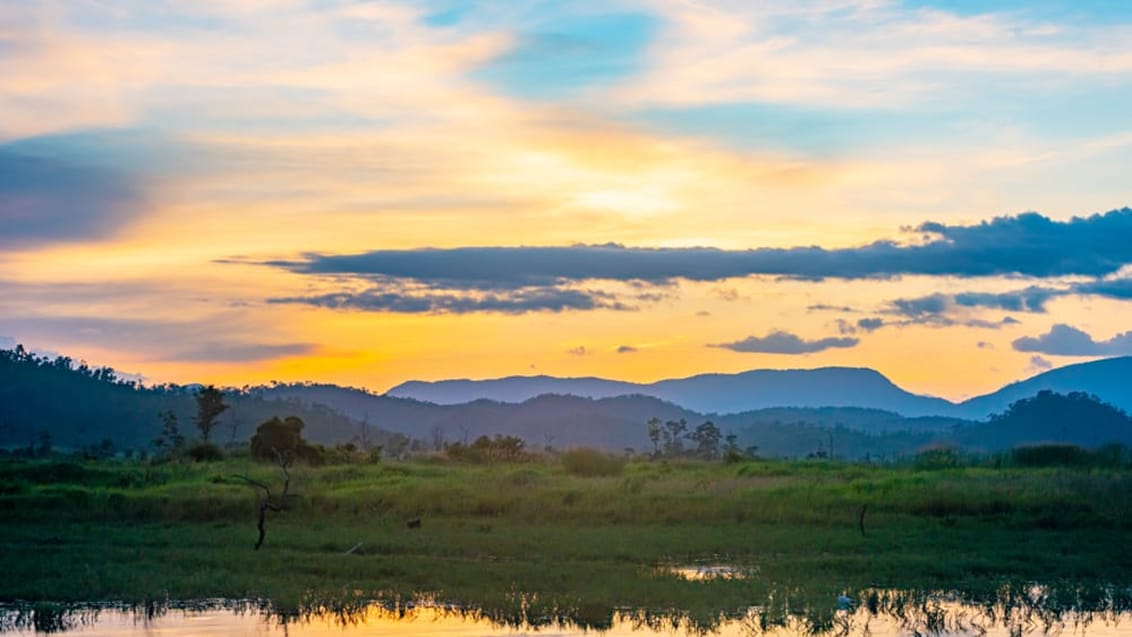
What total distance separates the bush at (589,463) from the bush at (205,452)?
65.9 feet

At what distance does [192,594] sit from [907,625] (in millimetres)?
13591

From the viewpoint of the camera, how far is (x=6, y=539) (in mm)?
32531

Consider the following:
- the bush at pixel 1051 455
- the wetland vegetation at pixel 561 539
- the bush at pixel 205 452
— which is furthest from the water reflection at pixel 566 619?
the bush at pixel 205 452

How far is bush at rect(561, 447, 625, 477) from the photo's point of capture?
63.4 meters

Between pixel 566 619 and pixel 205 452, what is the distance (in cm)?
5193

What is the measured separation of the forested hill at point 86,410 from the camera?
120m

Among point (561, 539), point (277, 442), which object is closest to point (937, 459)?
point (561, 539)

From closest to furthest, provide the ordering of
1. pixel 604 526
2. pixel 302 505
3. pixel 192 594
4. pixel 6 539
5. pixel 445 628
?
1. pixel 445 628
2. pixel 192 594
3. pixel 6 539
4. pixel 604 526
5. pixel 302 505

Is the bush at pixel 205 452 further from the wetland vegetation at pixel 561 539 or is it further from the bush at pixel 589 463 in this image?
the bush at pixel 589 463

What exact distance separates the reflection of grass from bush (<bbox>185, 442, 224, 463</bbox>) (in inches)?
669

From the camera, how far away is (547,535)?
3353 centimetres

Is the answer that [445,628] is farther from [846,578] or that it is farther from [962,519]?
[962,519]

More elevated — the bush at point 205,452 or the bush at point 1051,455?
the bush at point 1051,455

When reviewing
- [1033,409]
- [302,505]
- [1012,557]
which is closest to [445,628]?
[1012,557]
